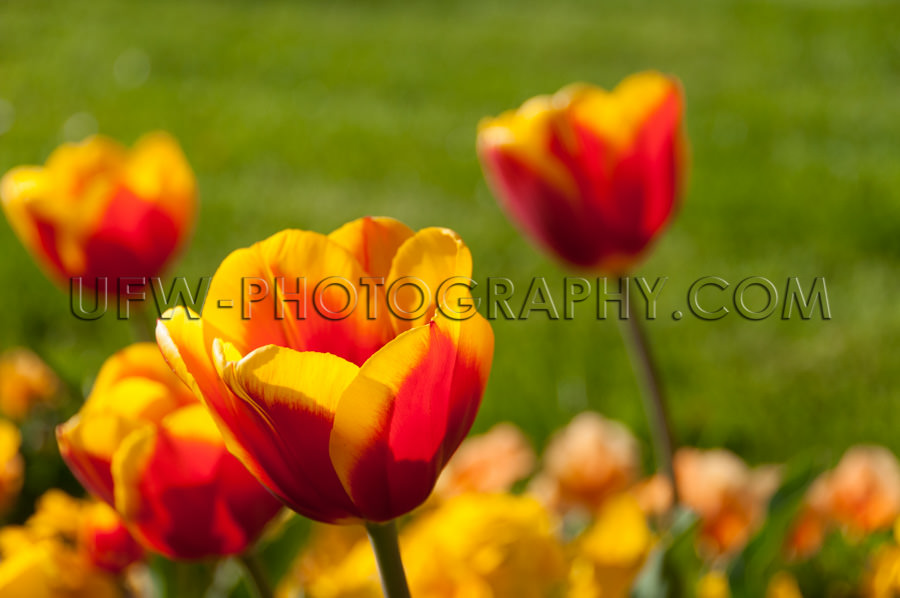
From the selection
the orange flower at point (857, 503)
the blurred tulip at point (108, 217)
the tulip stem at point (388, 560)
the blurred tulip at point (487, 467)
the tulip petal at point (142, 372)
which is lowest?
the orange flower at point (857, 503)

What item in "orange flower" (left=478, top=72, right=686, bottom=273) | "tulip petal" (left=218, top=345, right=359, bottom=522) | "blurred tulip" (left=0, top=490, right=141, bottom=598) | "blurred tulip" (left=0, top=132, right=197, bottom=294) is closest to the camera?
"tulip petal" (left=218, top=345, right=359, bottom=522)

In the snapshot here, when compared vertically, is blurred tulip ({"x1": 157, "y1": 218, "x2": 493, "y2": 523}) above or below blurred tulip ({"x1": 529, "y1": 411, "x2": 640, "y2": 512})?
above

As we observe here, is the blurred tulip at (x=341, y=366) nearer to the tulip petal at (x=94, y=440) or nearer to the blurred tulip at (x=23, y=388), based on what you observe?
the tulip petal at (x=94, y=440)

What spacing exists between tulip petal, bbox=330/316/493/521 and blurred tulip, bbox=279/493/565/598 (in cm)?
23

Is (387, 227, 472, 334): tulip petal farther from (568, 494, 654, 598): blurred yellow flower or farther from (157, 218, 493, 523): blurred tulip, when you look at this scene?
(568, 494, 654, 598): blurred yellow flower

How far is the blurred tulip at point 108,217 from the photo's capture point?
1010mm

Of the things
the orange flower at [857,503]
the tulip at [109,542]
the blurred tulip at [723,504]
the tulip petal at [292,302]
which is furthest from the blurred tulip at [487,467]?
the tulip petal at [292,302]

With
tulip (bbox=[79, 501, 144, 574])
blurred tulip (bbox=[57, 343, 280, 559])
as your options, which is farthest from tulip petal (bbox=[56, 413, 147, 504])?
tulip (bbox=[79, 501, 144, 574])

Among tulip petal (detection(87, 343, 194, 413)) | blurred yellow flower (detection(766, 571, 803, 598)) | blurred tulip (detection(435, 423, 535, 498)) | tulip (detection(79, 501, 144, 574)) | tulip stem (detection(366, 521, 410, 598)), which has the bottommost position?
blurred yellow flower (detection(766, 571, 803, 598))

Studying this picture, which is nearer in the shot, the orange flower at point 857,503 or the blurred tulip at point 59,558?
the blurred tulip at point 59,558

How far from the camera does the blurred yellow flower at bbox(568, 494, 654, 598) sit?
2.46ft

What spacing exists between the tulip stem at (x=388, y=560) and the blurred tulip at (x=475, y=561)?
8.6 inches

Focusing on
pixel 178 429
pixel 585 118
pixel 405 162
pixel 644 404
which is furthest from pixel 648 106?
pixel 405 162

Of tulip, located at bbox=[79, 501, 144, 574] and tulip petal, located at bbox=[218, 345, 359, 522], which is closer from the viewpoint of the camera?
tulip petal, located at bbox=[218, 345, 359, 522]
